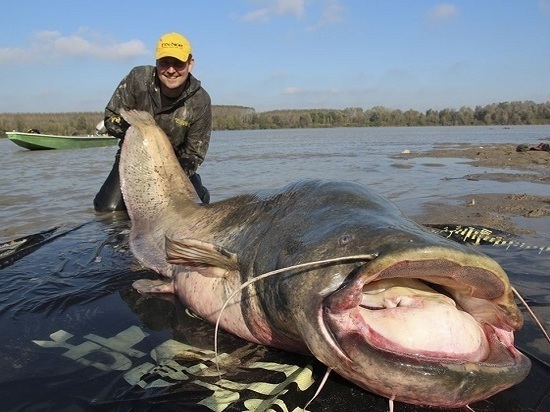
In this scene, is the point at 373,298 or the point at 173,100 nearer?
the point at 373,298

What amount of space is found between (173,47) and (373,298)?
12.0 feet

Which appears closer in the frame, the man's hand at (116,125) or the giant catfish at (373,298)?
the giant catfish at (373,298)

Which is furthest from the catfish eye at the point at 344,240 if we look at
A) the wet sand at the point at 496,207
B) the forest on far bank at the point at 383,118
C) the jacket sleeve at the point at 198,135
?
the forest on far bank at the point at 383,118

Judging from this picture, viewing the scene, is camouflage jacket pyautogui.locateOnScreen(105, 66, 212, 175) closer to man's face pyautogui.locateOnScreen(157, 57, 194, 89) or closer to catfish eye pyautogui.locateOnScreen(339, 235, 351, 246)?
man's face pyautogui.locateOnScreen(157, 57, 194, 89)

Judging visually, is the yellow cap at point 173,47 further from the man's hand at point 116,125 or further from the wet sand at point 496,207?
the wet sand at point 496,207

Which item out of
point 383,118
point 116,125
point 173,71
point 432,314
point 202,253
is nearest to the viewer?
point 432,314

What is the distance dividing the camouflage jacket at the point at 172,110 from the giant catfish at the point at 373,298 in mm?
3212

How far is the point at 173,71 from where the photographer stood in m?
4.77

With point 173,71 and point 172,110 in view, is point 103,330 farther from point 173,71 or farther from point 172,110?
point 172,110

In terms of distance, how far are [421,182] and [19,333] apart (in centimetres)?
767

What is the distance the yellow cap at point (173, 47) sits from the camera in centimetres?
450

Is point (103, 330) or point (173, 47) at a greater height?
point (173, 47)

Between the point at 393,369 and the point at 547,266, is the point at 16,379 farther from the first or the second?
the point at 547,266

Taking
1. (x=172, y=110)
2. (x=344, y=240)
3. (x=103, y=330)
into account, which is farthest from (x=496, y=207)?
(x=103, y=330)
